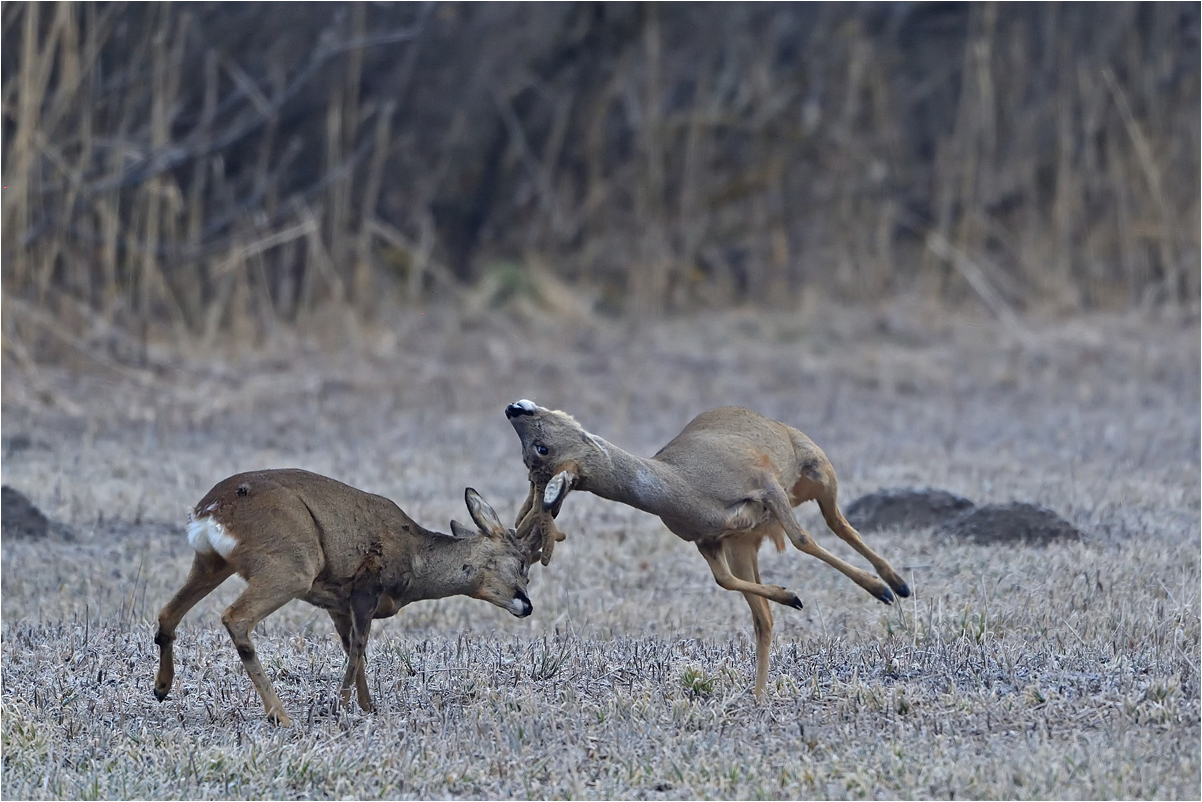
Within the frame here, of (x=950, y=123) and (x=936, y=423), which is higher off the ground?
(x=950, y=123)

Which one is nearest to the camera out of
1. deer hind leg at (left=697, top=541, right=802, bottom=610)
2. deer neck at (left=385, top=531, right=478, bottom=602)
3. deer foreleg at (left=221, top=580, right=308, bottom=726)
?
deer foreleg at (left=221, top=580, right=308, bottom=726)

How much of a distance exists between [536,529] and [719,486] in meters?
0.61

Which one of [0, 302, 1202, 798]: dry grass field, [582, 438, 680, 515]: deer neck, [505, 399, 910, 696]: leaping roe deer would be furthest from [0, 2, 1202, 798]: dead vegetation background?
[582, 438, 680, 515]: deer neck

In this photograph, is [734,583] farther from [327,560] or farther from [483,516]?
[327,560]

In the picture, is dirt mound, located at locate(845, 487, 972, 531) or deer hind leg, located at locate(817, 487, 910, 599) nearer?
deer hind leg, located at locate(817, 487, 910, 599)

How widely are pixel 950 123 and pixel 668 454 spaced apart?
1364 centimetres

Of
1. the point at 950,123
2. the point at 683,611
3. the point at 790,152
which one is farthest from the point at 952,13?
the point at 683,611

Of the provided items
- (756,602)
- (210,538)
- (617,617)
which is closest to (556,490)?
(756,602)

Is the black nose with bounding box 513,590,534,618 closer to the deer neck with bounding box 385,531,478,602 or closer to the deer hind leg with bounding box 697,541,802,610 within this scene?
the deer neck with bounding box 385,531,478,602

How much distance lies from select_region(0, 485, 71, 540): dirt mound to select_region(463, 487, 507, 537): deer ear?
3135 mm

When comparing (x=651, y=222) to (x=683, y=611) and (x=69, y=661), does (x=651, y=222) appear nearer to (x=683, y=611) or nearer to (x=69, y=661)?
(x=683, y=611)

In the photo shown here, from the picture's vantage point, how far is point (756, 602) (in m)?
5.19

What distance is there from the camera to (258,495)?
16.1ft

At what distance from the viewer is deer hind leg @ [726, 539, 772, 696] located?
16.6 feet
